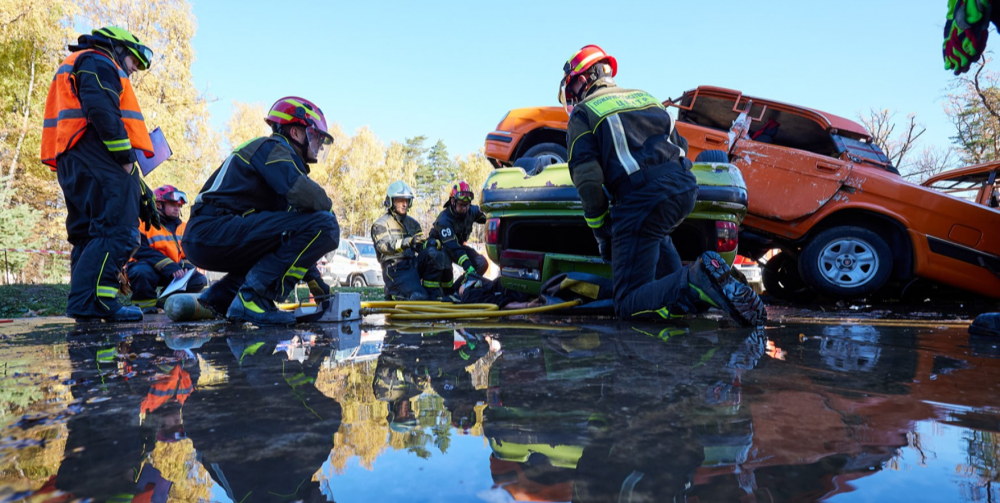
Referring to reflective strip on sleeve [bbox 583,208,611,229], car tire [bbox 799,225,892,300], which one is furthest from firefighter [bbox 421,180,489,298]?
car tire [bbox 799,225,892,300]

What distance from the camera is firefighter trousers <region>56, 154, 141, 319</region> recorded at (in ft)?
11.5

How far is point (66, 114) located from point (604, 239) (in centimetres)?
347

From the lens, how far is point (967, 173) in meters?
6.20

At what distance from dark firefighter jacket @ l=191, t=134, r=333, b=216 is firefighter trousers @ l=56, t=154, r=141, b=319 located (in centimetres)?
59

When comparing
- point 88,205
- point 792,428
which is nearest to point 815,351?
point 792,428

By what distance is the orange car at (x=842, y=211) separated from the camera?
4863 millimetres

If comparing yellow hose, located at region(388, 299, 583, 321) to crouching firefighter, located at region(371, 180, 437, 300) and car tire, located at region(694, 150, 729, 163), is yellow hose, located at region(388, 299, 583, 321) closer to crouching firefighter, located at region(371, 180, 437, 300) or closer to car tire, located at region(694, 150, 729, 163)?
car tire, located at region(694, 150, 729, 163)

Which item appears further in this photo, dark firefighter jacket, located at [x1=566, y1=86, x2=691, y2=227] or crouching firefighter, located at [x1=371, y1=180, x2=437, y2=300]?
crouching firefighter, located at [x1=371, y1=180, x2=437, y2=300]

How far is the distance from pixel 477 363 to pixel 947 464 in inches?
52.5

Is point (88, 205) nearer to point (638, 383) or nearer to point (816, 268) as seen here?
point (638, 383)

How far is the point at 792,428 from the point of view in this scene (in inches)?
46.2

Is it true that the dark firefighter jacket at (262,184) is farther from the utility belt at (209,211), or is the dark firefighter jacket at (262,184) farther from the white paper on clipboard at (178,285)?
the white paper on clipboard at (178,285)

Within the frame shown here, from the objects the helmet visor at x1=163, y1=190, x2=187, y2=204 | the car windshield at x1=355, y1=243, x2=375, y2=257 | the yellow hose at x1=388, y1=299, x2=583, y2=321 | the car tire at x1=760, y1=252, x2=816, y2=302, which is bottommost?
the car windshield at x1=355, y1=243, x2=375, y2=257

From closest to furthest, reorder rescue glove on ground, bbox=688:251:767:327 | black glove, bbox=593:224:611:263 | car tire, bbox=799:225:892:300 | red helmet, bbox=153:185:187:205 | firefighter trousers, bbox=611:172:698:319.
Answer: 1. rescue glove on ground, bbox=688:251:767:327
2. firefighter trousers, bbox=611:172:698:319
3. black glove, bbox=593:224:611:263
4. car tire, bbox=799:225:892:300
5. red helmet, bbox=153:185:187:205
